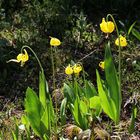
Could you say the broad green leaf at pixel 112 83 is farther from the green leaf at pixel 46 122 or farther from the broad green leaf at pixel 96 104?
the green leaf at pixel 46 122

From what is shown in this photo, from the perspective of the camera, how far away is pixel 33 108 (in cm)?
267

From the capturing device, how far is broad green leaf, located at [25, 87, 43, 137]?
2.63 metres

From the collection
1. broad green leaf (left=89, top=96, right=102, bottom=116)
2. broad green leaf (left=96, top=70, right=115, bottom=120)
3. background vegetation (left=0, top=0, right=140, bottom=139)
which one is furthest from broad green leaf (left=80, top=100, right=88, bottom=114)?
background vegetation (left=0, top=0, right=140, bottom=139)

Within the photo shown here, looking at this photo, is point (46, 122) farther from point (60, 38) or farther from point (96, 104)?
point (60, 38)

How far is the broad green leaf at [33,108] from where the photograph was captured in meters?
2.63

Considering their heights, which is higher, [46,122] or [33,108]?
[33,108]

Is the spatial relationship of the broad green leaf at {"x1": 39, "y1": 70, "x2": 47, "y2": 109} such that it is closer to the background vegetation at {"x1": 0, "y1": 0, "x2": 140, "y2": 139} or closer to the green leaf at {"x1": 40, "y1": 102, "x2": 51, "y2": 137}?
the green leaf at {"x1": 40, "y1": 102, "x2": 51, "y2": 137}

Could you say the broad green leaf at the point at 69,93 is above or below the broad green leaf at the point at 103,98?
below

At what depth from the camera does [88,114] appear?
282 cm

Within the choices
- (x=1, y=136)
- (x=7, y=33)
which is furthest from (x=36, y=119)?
(x=7, y=33)

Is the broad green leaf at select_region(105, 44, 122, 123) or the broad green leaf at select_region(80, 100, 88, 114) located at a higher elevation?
the broad green leaf at select_region(105, 44, 122, 123)

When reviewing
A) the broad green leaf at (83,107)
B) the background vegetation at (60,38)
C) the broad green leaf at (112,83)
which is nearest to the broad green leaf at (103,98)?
the broad green leaf at (112,83)

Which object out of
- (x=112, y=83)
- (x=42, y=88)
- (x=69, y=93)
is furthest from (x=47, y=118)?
(x=112, y=83)

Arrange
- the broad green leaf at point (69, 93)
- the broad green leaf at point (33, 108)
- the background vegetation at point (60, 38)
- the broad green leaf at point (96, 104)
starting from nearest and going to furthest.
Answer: the broad green leaf at point (33, 108)
the broad green leaf at point (96, 104)
the broad green leaf at point (69, 93)
the background vegetation at point (60, 38)
